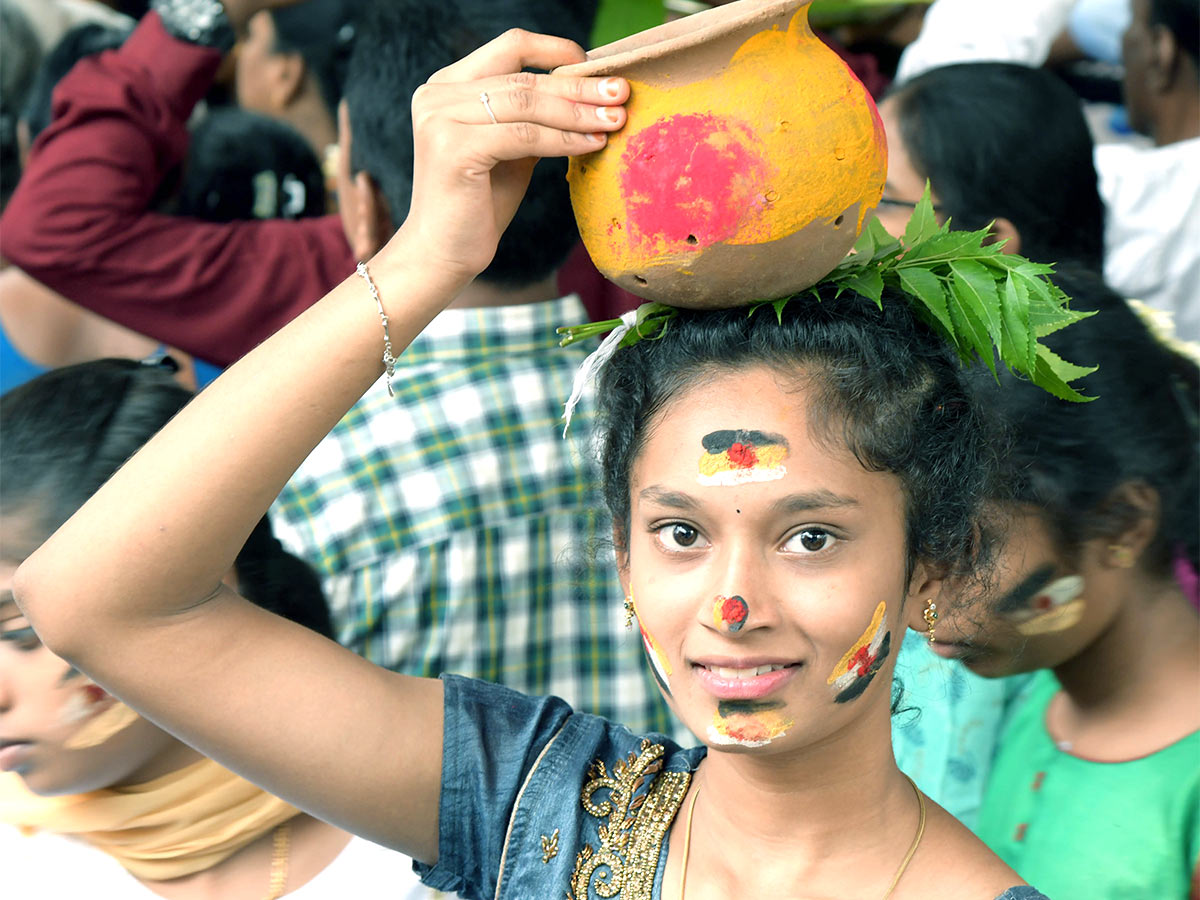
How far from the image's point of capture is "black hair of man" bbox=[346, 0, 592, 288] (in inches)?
98.5

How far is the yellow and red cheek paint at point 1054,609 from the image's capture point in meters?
2.26

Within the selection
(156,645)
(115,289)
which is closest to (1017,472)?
(156,645)

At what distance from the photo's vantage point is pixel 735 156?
1.42 m

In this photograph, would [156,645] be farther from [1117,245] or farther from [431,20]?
[1117,245]

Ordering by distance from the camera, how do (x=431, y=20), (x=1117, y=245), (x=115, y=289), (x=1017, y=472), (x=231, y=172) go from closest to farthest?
(x=1017, y=472) < (x=431, y=20) < (x=115, y=289) < (x=1117, y=245) < (x=231, y=172)

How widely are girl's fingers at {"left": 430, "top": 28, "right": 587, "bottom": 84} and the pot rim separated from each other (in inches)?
1.2

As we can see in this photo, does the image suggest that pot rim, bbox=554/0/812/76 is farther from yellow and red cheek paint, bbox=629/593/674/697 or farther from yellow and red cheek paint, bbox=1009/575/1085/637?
yellow and red cheek paint, bbox=1009/575/1085/637

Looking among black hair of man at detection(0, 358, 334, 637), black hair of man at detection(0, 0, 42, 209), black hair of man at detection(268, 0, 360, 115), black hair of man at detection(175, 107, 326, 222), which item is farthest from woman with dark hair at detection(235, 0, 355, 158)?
black hair of man at detection(0, 358, 334, 637)

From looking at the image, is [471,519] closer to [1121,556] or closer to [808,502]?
[808,502]

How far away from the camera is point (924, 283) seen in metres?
1.67

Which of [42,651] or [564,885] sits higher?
[42,651]

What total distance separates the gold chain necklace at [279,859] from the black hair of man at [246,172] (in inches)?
93.3

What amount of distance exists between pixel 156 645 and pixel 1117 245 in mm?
2809

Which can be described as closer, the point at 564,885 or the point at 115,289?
the point at 564,885
